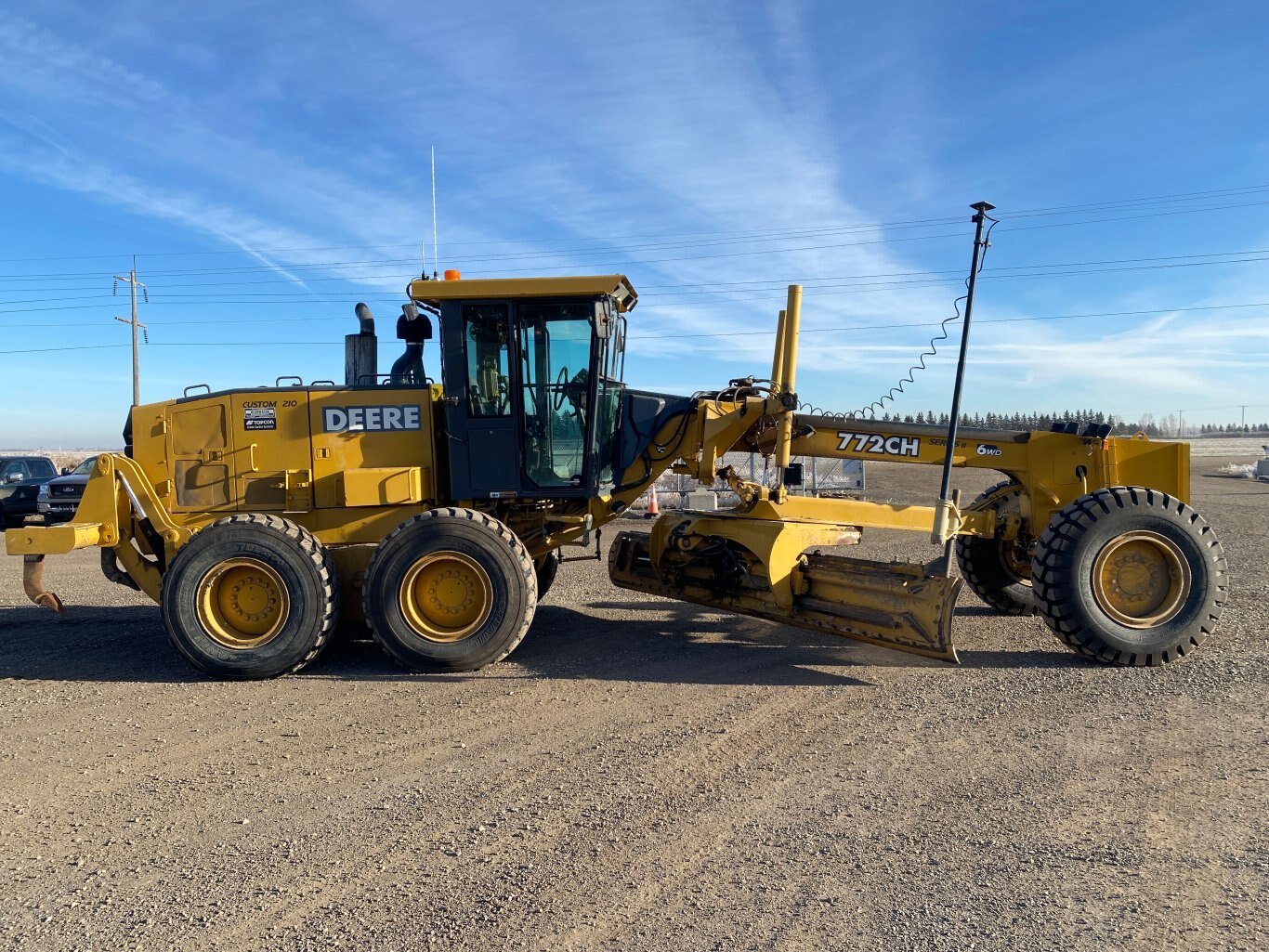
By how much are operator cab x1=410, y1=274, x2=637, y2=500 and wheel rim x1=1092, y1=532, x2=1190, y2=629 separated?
410 cm

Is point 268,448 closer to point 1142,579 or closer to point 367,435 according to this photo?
point 367,435

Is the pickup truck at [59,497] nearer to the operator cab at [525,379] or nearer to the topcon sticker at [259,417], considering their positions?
the topcon sticker at [259,417]

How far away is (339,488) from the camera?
7.26 metres

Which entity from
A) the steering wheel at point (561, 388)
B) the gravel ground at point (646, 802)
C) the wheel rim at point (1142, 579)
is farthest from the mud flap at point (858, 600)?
the steering wheel at point (561, 388)

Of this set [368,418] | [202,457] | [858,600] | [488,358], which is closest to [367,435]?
[368,418]

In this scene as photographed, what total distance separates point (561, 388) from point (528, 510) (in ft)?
3.74

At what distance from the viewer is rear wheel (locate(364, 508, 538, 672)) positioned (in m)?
6.60

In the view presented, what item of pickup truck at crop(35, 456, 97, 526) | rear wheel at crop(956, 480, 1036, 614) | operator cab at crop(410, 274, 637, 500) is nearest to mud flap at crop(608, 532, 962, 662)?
operator cab at crop(410, 274, 637, 500)

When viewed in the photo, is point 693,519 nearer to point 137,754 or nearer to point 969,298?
point 969,298

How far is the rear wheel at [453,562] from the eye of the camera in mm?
6602

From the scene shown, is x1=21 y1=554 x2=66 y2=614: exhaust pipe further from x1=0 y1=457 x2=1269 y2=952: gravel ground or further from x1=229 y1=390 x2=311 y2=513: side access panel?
x1=229 y1=390 x2=311 y2=513: side access panel

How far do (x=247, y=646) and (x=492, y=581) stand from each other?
6.37ft

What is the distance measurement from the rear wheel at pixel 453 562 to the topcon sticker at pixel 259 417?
1.56 meters

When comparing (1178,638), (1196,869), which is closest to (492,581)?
(1196,869)
